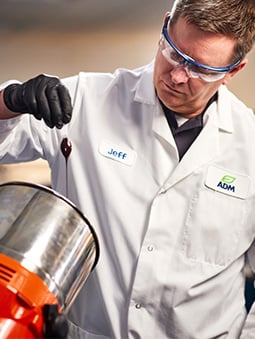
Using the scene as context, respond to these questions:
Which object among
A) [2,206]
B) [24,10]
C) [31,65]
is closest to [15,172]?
[31,65]

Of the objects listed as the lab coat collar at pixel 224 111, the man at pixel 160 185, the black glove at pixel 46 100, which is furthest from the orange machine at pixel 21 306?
the lab coat collar at pixel 224 111

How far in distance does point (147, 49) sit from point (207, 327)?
139 centimetres

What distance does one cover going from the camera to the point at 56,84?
3.47ft

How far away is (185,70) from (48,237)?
538 mm

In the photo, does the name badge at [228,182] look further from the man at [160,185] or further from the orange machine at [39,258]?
the orange machine at [39,258]

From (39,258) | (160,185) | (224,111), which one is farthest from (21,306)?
(224,111)

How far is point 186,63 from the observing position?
1.15 meters

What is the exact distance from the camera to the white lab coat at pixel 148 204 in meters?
1.22

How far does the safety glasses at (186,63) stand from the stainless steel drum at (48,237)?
47cm

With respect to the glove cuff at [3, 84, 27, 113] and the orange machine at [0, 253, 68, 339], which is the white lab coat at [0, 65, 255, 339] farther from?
the orange machine at [0, 253, 68, 339]

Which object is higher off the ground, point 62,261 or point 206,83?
point 206,83

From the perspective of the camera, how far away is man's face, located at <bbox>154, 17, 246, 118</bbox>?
112 centimetres

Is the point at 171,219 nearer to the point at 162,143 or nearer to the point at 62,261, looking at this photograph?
the point at 162,143

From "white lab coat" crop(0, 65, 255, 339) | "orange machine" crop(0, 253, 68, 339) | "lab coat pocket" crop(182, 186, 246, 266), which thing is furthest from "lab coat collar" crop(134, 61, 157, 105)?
"orange machine" crop(0, 253, 68, 339)
